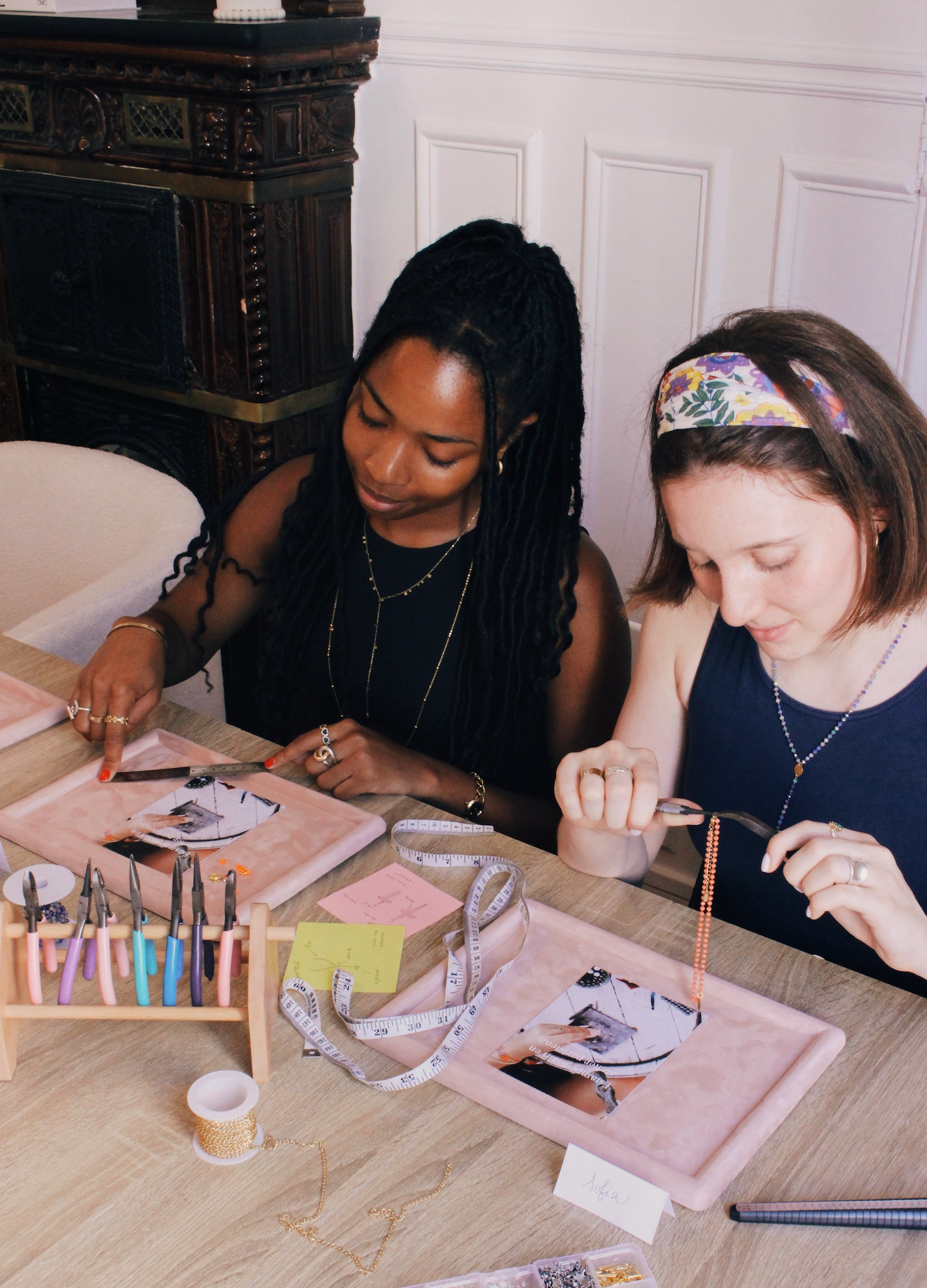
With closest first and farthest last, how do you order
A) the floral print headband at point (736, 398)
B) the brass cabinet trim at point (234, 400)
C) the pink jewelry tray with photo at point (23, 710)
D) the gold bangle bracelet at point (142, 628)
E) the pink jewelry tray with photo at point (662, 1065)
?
the pink jewelry tray with photo at point (662, 1065)
the floral print headband at point (736, 398)
the pink jewelry tray with photo at point (23, 710)
the gold bangle bracelet at point (142, 628)
the brass cabinet trim at point (234, 400)

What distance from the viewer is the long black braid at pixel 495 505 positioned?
1601mm

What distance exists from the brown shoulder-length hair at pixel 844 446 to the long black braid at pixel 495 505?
396 mm

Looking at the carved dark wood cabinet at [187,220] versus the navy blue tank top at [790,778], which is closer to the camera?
the navy blue tank top at [790,778]

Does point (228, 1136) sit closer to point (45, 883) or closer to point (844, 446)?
point (45, 883)

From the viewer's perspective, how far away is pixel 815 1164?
97 cm

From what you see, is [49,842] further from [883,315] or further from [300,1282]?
[883,315]

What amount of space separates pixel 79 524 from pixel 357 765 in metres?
1.17

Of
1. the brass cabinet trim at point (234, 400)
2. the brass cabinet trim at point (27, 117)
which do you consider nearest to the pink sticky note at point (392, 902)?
the brass cabinet trim at point (234, 400)

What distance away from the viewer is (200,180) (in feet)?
9.88

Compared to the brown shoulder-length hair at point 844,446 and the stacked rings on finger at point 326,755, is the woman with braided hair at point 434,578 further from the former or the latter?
the brown shoulder-length hair at point 844,446

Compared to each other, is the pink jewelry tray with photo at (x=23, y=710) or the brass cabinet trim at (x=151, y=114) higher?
the brass cabinet trim at (x=151, y=114)

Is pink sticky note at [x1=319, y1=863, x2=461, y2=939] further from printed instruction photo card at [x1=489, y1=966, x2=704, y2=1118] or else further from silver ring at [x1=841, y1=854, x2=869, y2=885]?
silver ring at [x1=841, y1=854, x2=869, y2=885]

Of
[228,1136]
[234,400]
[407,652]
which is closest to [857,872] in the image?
[228,1136]

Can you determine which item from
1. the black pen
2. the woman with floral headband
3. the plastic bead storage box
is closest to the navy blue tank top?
the woman with floral headband
